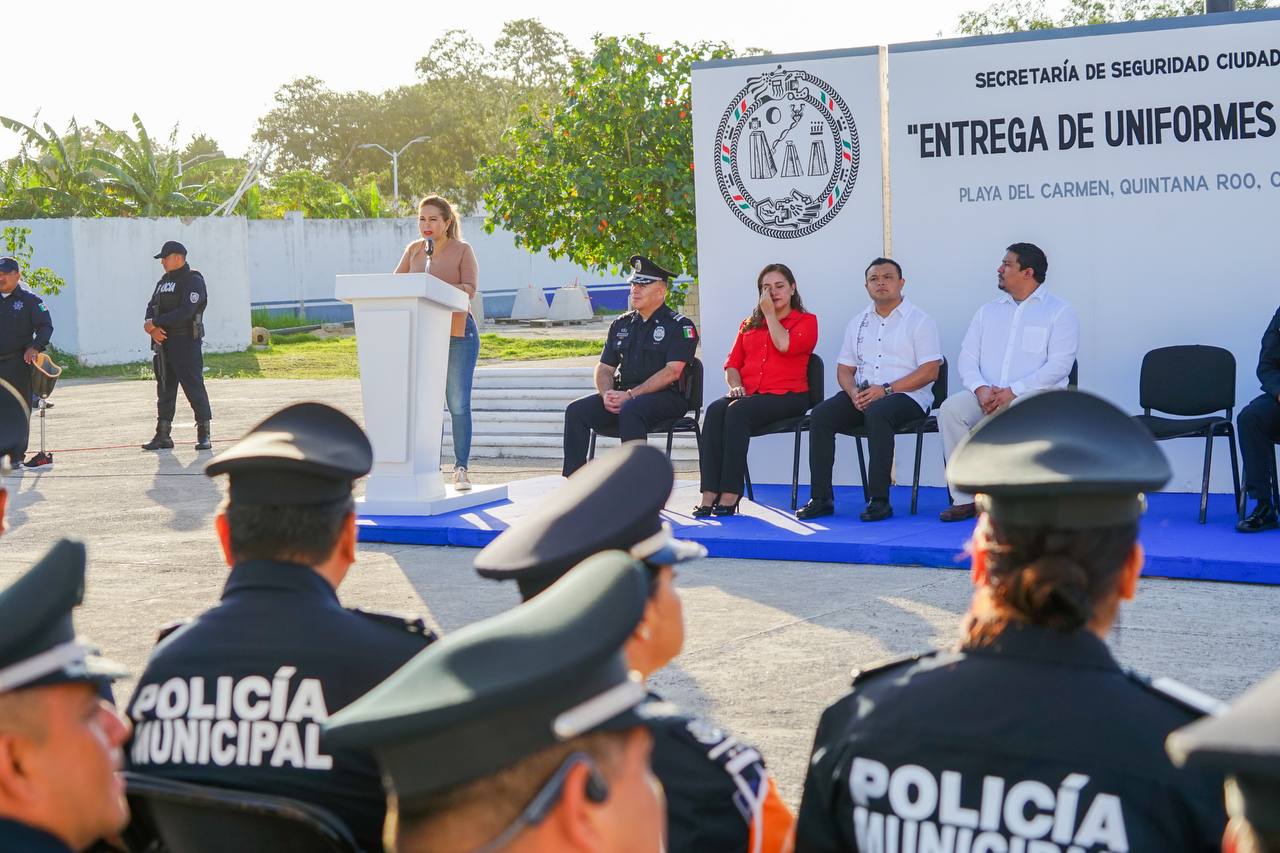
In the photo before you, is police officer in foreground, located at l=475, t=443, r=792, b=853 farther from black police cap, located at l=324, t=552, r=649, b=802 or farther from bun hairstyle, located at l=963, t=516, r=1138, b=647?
black police cap, located at l=324, t=552, r=649, b=802

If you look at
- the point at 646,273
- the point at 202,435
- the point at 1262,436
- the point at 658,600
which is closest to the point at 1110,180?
the point at 1262,436

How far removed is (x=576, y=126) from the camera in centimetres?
1361

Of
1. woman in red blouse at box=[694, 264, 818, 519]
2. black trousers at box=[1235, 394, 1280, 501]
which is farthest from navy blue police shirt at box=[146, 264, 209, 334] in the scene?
black trousers at box=[1235, 394, 1280, 501]

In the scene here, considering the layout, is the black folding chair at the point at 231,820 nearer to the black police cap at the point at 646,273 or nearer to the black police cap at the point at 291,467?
the black police cap at the point at 291,467

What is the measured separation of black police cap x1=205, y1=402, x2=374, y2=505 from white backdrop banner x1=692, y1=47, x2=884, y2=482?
23.3ft

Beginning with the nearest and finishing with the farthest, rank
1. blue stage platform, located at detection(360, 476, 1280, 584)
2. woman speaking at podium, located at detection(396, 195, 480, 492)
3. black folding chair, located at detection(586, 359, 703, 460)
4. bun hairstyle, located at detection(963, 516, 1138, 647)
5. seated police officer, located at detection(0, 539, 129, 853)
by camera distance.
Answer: seated police officer, located at detection(0, 539, 129, 853) → bun hairstyle, located at detection(963, 516, 1138, 647) → blue stage platform, located at detection(360, 476, 1280, 584) → black folding chair, located at detection(586, 359, 703, 460) → woman speaking at podium, located at detection(396, 195, 480, 492)

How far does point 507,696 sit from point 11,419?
2338 mm

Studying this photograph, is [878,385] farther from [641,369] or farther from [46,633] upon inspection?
[46,633]

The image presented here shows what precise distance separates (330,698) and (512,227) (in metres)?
11.8

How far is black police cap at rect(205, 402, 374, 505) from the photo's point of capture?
8.68 feet

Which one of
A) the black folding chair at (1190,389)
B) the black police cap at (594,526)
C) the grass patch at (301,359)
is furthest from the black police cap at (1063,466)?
the grass patch at (301,359)

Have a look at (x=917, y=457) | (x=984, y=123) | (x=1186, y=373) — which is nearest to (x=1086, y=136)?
(x=984, y=123)

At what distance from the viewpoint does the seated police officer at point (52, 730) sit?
Answer: 5.68ft

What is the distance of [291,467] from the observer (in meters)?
2.64
